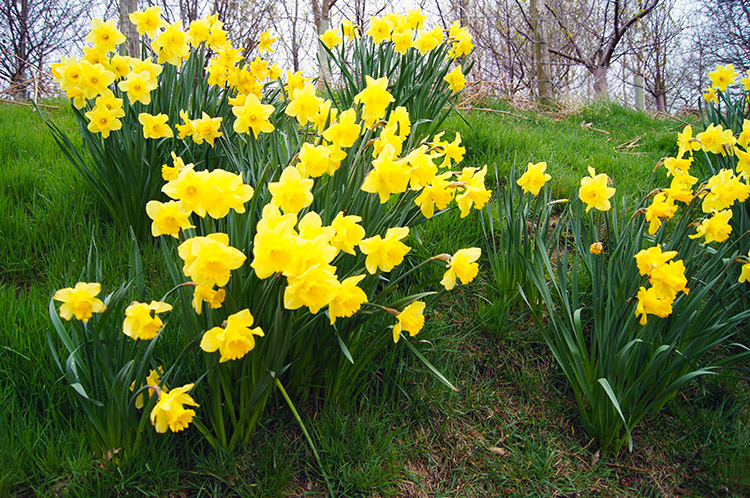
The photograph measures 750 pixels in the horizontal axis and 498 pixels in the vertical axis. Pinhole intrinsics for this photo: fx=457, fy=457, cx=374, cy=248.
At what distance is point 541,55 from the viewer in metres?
6.78

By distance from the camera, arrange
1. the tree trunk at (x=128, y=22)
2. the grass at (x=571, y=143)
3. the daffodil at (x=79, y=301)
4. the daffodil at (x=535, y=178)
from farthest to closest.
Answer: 1. the tree trunk at (x=128, y=22)
2. the grass at (x=571, y=143)
3. the daffodil at (x=535, y=178)
4. the daffodil at (x=79, y=301)

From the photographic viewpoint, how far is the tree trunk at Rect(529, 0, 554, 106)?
6500mm

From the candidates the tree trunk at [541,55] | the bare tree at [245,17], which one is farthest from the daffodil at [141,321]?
the bare tree at [245,17]

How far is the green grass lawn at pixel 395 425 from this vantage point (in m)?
1.25

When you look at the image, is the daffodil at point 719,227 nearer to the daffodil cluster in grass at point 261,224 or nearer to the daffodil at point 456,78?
the daffodil cluster in grass at point 261,224

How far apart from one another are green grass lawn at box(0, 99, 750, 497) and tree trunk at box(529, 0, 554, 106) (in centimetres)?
504

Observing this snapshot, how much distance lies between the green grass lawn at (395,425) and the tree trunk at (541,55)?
16.5ft

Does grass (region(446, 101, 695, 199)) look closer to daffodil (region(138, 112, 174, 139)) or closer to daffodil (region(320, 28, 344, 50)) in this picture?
daffodil (region(320, 28, 344, 50))

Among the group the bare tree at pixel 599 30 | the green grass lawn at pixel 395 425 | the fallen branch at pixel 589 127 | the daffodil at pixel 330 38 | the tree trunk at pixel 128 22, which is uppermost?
the bare tree at pixel 599 30

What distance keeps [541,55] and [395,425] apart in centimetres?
672

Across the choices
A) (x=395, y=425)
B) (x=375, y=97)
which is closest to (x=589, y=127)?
(x=375, y=97)

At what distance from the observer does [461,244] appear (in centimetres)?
224

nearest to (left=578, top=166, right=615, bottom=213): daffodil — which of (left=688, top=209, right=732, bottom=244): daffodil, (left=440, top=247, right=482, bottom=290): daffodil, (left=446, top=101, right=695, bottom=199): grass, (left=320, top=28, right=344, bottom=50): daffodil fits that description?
(left=688, top=209, right=732, bottom=244): daffodil

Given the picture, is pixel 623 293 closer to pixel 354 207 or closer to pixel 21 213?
pixel 354 207
